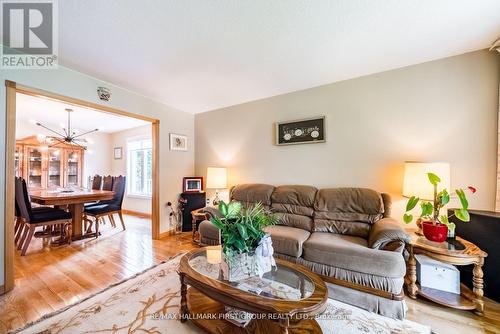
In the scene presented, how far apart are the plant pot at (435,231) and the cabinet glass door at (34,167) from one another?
692 centimetres

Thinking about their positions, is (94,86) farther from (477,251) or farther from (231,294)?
(477,251)

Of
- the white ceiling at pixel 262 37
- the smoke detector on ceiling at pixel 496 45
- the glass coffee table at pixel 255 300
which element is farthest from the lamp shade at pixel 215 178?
the smoke detector on ceiling at pixel 496 45

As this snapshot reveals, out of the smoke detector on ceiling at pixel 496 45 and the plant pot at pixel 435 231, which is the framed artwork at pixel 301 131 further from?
the smoke detector on ceiling at pixel 496 45

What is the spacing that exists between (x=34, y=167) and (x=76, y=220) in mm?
2466

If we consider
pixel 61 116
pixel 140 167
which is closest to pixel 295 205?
pixel 140 167

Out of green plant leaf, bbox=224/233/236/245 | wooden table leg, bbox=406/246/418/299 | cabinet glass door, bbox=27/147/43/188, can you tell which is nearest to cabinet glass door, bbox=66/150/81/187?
cabinet glass door, bbox=27/147/43/188

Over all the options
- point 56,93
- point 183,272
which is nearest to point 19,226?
point 56,93

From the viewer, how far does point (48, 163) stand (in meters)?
4.57

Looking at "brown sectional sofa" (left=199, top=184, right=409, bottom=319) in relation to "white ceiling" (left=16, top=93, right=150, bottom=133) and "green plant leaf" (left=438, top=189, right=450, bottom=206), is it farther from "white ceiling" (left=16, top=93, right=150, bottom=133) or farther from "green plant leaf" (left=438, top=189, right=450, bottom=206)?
"white ceiling" (left=16, top=93, right=150, bottom=133)

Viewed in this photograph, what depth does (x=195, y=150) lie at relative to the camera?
409cm

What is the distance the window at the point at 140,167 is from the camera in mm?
5160

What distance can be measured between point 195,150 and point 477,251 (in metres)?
4.03

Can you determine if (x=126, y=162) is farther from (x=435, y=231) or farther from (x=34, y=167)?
(x=435, y=231)

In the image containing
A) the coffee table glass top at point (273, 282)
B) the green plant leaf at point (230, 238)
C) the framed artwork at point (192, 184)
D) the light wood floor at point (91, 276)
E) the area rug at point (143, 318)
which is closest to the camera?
the coffee table glass top at point (273, 282)
